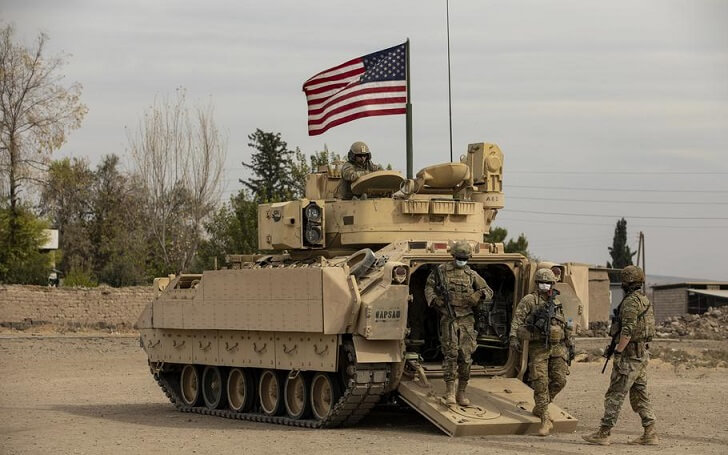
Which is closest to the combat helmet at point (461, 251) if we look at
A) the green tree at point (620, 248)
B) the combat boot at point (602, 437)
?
the combat boot at point (602, 437)

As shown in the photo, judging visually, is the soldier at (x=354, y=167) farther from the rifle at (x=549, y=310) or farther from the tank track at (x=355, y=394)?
the rifle at (x=549, y=310)

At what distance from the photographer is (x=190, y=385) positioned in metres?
21.2

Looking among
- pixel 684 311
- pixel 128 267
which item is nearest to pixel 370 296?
pixel 128 267

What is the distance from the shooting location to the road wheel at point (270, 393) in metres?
18.4

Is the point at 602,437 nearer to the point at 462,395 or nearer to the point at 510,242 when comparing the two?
the point at 462,395

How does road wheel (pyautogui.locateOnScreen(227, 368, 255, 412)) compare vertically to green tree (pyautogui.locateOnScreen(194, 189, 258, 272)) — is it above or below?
below

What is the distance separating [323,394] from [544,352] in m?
3.22

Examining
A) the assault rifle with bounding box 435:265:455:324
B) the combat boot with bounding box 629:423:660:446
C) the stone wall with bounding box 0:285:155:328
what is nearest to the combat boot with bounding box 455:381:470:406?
the assault rifle with bounding box 435:265:455:324

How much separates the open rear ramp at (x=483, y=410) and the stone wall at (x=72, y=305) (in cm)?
2732

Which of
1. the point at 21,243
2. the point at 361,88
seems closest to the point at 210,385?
the point at 361,88

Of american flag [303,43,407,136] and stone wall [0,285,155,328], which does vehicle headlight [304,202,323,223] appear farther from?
stone wall [0,285,155,328]

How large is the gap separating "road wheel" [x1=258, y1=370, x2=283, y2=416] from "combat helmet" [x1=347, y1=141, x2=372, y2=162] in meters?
3.48

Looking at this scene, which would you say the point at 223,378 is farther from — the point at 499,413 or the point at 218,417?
the point at 499,413

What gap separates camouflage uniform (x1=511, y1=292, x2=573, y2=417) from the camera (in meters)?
15.8
